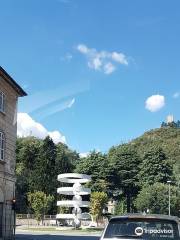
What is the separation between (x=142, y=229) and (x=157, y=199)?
83.5 meters

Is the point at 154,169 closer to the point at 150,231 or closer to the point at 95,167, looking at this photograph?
the point at 95,167

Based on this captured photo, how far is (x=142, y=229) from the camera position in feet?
34.3

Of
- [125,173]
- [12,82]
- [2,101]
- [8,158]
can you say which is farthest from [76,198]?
[2,101]

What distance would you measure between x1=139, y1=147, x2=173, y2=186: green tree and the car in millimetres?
90605

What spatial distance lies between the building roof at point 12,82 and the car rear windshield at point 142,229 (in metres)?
26.4

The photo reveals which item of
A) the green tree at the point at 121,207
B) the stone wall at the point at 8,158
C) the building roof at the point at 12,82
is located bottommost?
the green tree at the point at 121,207

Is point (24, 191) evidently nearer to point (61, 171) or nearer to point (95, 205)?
point (61, 171)

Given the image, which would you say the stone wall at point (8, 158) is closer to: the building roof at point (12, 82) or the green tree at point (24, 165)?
the building roof at point (12, 82)

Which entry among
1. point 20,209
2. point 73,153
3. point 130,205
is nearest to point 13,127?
point 20,209

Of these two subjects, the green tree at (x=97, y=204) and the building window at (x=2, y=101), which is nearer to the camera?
the building window at (x=2, y=101)

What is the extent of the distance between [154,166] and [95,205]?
74.1 ft

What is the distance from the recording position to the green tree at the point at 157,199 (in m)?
91.3

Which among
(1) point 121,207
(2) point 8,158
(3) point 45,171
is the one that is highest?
(3) point 45,171

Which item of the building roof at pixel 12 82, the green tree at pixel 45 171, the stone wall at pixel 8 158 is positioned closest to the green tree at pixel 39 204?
the green tree at pixel 45 171
